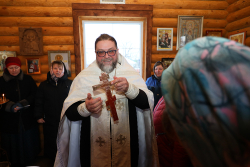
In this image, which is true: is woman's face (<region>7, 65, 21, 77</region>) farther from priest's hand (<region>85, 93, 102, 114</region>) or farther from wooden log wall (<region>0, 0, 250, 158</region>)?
priest's hand (<region>85, 93, 102, 114</region>)

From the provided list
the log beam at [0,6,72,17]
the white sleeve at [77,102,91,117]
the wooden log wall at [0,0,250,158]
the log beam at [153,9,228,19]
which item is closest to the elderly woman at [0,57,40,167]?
the wooden log wall at [0,0,250,158]

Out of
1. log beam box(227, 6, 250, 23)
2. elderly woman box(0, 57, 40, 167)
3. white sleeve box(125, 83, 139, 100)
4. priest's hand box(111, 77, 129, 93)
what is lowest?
elderly woman box(0, 57, 40, 167)

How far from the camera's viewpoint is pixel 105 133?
1.73 meters

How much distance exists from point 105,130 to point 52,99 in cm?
200

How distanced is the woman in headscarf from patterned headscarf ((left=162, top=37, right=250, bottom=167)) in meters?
3.09

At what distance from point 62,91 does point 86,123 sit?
1.68 meters

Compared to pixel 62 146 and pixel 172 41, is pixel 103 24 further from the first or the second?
pixel 62 146

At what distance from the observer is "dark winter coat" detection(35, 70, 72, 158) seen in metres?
3.13

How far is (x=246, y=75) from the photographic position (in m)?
0.33

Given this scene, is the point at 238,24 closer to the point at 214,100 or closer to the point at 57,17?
the point at 214,100

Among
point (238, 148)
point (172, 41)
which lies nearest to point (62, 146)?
point (238, 148)

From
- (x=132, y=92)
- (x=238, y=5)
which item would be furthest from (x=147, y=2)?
(x=132, y=92)

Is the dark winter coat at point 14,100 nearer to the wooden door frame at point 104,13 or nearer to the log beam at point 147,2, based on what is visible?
the wooden door frame at point 104,13

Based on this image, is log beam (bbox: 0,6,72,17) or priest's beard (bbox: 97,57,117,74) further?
log beam (bbox: 0,6,72,17)
